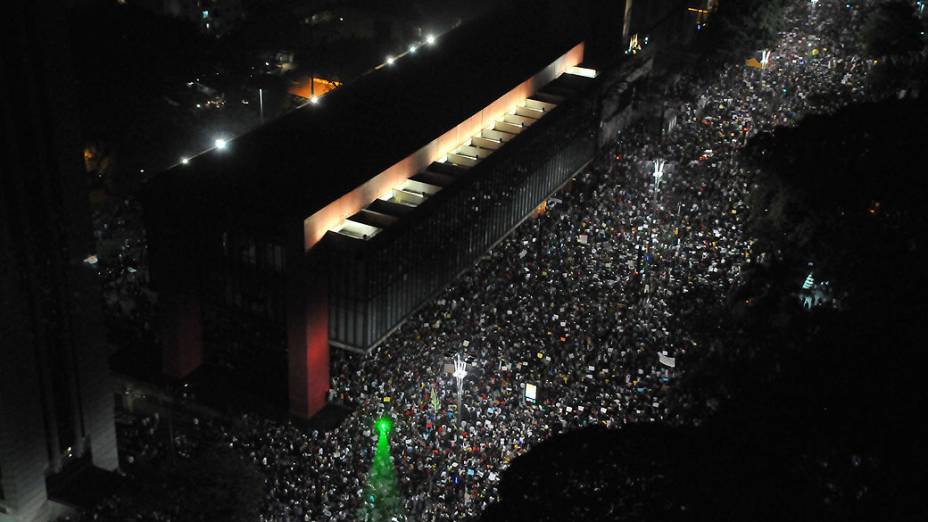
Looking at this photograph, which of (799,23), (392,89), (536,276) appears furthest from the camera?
(799,23)

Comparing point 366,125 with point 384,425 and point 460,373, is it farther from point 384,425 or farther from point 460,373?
point 384,425

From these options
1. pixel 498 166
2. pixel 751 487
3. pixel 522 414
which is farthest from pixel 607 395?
pixel 751 487

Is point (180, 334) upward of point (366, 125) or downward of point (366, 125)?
downward

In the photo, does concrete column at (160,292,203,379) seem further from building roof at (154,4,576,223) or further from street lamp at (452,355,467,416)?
street lamp at (452,355,467,416)

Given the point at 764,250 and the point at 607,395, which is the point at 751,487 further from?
the point at 764,250

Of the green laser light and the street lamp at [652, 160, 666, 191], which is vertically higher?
the street lamp at [652, 160, 666, 191]

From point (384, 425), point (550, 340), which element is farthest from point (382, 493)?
point (550, 340)

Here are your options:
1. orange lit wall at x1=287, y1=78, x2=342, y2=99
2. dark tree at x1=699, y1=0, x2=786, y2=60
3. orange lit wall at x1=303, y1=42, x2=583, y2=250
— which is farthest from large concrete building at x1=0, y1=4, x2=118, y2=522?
dark tree at x1=699, y1=0, x2=786, y2=60
